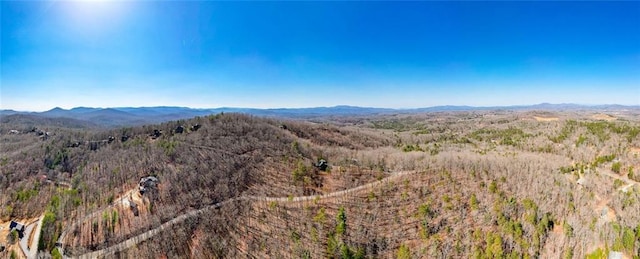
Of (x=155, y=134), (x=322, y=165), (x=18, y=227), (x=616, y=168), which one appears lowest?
(x=18, y=227)

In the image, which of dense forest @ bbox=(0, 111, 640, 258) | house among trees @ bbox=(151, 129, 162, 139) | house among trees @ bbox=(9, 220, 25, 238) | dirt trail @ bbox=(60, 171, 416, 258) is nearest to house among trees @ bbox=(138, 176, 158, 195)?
dense forest @ bbox=(0, 111, 640, 258)

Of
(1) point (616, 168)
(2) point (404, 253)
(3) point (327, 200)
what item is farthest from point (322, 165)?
(1) point (616, 168)

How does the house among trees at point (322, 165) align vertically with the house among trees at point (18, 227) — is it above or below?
above

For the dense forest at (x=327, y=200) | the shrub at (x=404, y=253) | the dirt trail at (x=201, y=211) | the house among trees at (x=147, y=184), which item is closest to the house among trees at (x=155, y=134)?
Answer: the dense forest at (x=327, y=200)

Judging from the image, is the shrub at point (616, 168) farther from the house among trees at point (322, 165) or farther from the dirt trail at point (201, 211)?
the house among trees at point (322, 165)

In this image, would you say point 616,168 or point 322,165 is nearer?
point 616,168

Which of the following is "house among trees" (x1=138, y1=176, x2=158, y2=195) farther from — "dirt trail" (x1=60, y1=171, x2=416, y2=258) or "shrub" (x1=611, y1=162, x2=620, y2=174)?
"shrub" (x1=611, y1=162, x2=620, y2=174)

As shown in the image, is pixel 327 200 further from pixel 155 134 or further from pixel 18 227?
pixel 155 134

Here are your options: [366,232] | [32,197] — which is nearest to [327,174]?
[366,232]
